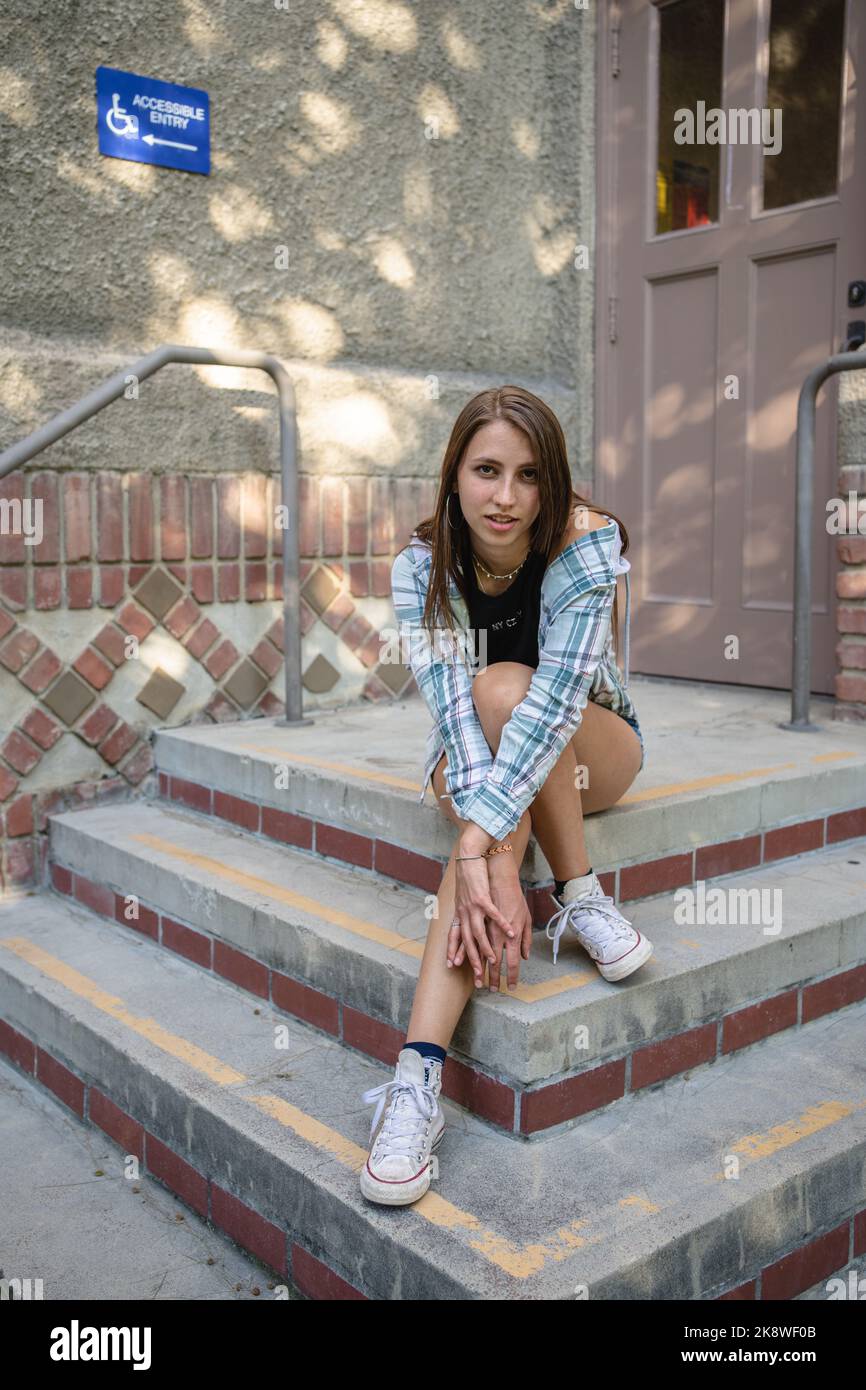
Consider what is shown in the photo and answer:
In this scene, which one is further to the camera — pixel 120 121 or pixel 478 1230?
pixel 120 121

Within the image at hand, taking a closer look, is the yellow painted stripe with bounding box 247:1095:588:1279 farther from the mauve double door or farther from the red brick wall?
the mauve double door

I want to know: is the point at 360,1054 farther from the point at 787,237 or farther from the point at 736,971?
the point at 787,237

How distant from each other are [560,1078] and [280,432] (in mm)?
2104

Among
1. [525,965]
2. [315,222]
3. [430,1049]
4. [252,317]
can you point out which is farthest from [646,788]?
[315,222]

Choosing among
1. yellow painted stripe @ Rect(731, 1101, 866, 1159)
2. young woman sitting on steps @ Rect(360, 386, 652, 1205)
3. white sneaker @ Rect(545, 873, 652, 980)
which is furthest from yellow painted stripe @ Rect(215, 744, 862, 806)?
yellow painted stripe @ Rect(731, 1101, 866, 1159)

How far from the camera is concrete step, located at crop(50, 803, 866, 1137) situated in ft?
6.17

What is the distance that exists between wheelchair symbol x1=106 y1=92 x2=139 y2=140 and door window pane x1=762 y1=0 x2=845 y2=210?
1.81 m

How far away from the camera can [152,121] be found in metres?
3.17

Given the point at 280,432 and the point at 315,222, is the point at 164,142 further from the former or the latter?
the point at 280,432

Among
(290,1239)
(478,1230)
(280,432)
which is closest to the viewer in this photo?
(478,1230)

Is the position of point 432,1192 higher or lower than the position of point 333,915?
lower

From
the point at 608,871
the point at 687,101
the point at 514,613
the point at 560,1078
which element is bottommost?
the point at 560,1078

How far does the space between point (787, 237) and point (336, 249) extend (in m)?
1.33
